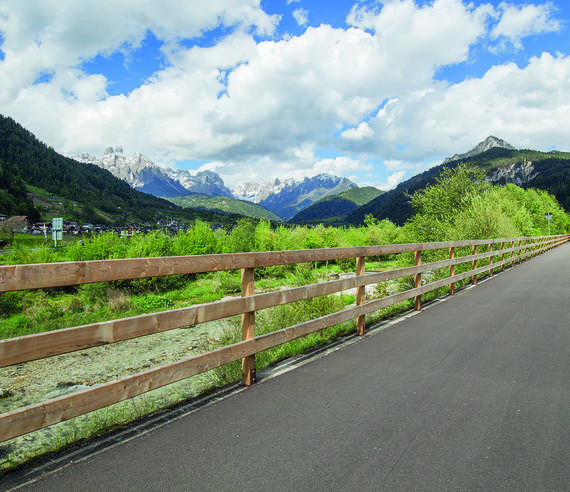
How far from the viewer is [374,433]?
2.93 m

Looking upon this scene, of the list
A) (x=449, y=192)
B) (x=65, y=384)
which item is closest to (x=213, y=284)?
(x=65, y=384)

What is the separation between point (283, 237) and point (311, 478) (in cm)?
2405

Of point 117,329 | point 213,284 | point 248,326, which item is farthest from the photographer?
point 213,284

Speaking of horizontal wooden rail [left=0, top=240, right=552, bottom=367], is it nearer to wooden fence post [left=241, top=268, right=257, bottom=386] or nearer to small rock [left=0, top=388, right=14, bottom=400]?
wooden fence post [left=241, top=268, right=257, bottom=386]

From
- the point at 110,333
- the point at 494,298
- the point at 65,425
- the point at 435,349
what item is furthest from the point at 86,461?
the point at 494,298

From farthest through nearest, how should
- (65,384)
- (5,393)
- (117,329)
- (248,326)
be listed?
(65,384), (5,393), (248,326), (117,329)

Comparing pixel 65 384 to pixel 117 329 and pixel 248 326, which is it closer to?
pixel 248 326

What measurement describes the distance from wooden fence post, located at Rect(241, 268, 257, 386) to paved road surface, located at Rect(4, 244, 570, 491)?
156 millimetres

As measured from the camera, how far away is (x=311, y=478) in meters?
2.38

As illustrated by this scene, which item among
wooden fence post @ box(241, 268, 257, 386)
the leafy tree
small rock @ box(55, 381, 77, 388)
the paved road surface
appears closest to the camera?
the paved road surface

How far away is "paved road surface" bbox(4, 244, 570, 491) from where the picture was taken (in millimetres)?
2363

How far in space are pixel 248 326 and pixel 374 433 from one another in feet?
5.11

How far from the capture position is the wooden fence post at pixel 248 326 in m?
3.85

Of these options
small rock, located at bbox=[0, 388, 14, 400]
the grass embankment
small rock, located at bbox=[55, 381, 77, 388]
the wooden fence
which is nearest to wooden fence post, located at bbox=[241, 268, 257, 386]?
the wooden fence
